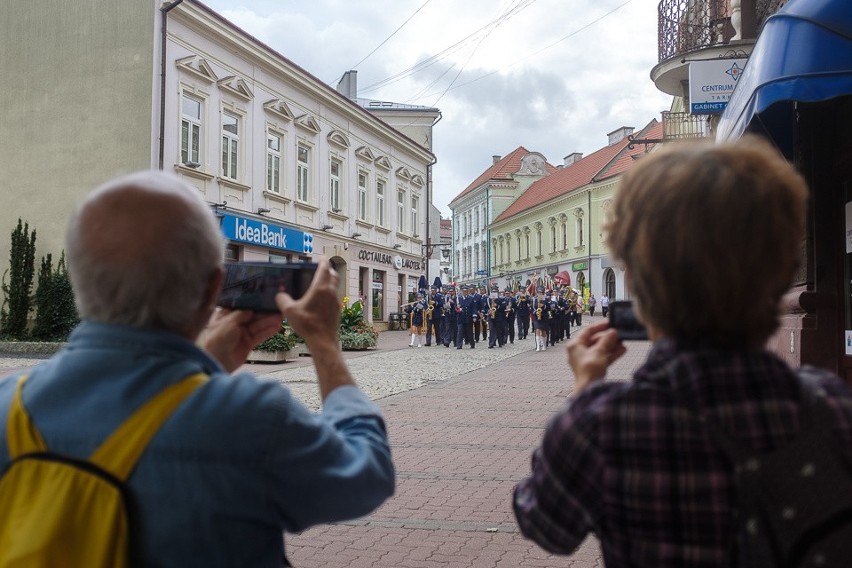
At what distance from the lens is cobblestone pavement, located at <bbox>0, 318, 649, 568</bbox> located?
4.25 metres

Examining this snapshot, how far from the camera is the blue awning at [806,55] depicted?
5027 millimetres

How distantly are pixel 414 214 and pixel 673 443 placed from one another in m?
37.0

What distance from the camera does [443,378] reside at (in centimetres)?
1423

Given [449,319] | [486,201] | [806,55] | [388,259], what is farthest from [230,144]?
[486,201]

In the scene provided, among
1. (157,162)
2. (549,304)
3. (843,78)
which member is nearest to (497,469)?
(843,78)

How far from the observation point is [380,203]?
34094mm

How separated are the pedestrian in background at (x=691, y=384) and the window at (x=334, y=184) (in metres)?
28.1

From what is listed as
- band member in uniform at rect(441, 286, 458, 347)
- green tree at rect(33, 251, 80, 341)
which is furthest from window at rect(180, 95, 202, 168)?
band member in uniform at rect(441, 286, 458, 347)

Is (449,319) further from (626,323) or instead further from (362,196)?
(626,323)

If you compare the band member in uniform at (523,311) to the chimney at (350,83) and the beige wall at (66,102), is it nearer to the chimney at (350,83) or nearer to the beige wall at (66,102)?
the beige wall at (66,102)

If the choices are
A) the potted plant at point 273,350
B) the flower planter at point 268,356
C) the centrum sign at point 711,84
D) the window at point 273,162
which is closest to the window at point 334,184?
the window at point 273,162

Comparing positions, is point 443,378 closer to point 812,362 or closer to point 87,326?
point 812,362

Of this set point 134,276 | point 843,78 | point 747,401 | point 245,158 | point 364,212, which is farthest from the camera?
point 364,212

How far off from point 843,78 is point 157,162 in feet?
57.7
